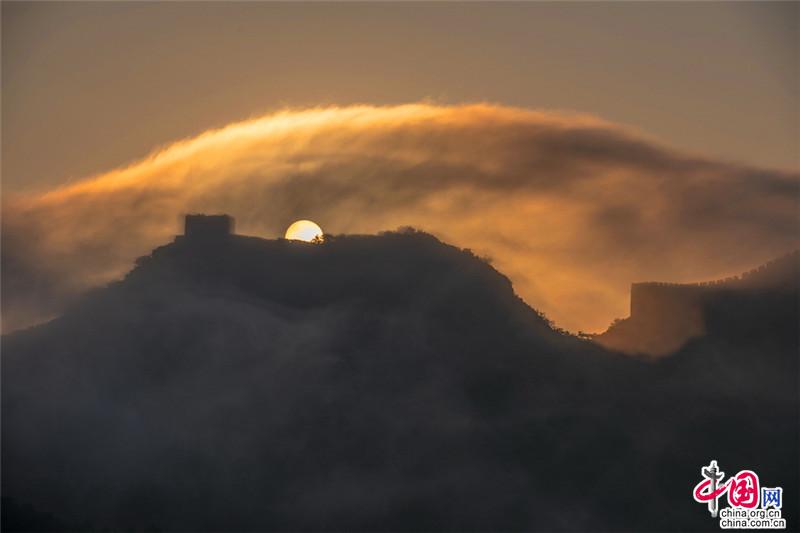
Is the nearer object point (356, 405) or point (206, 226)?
point (206, 226)

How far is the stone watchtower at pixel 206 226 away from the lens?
82.8 metres

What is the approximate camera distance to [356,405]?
89.2 m

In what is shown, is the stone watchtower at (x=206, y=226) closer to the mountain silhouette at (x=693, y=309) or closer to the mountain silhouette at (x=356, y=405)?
the mountain silhouette at (x=356, y=405)

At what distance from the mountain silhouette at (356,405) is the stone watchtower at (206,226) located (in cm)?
82

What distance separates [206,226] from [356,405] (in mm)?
17289

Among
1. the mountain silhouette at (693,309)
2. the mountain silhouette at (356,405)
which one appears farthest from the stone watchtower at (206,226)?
the mountain silhouette at (693,309)

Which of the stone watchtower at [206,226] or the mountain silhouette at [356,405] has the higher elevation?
the stone watchtower at [206,226]

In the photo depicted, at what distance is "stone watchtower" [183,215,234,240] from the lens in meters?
82.8

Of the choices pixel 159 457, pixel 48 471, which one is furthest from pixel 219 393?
pixel 48 471

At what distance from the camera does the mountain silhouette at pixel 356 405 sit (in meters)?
79.8

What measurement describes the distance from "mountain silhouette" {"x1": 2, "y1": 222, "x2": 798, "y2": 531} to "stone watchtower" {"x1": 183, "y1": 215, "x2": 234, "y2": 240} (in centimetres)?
82

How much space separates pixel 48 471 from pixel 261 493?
13.9 metres

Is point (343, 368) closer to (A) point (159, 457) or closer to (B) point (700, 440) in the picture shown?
(A) point (159, 457)

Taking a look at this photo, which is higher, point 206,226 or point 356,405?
point 206,226
